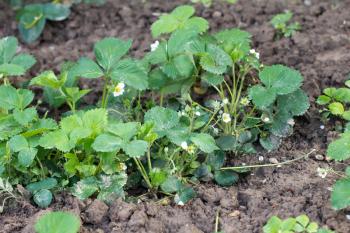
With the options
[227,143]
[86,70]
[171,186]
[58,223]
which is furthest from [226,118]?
[58,223]

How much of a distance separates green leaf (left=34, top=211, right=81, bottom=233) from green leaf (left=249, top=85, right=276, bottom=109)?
87 cm

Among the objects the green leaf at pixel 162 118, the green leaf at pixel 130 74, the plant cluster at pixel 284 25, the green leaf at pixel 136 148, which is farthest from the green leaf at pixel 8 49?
the plant cluster at pixel 284 25

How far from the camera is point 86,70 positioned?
2.90 meters

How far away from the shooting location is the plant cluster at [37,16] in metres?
3.70

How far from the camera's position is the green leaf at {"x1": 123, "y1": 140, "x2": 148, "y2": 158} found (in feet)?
8.04

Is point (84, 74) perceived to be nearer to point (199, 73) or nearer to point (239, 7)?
point (199, 73)

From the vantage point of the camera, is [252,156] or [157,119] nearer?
[157,119]

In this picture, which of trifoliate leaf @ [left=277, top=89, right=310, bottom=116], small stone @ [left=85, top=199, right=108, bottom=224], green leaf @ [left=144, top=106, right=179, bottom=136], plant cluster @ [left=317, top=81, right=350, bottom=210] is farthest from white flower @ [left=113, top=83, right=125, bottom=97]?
plant cluster @ [left=317, top=81, right=350, bottom=210]

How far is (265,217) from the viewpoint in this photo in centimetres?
247

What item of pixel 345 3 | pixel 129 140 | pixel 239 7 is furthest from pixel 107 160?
pixel 345 3

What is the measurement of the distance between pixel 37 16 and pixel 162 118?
131cm

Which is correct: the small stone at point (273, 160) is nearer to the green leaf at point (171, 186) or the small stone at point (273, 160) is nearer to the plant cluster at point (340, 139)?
the plant cluster at point (340, 139)

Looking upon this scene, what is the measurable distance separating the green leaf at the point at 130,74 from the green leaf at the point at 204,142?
0.33m

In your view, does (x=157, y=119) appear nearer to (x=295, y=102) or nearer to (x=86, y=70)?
(x=86, y=70)
